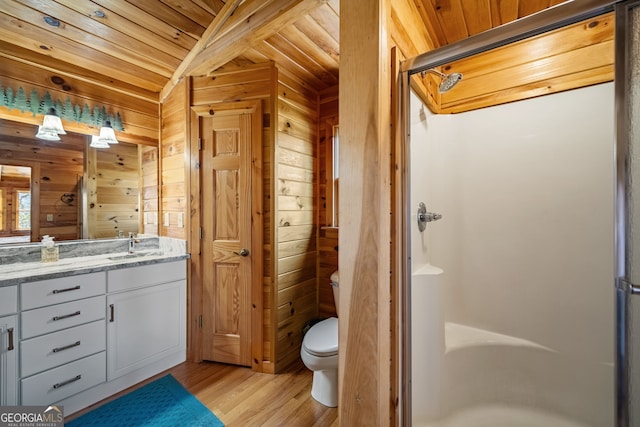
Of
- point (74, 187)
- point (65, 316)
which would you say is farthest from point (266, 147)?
point (65, 316)

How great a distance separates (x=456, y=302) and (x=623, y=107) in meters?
1.40

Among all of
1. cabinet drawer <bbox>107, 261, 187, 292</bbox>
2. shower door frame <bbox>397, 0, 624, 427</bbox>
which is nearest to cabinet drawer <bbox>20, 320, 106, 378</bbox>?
cabinet drawer <bbox>107, 261, 187, 292</bbox>

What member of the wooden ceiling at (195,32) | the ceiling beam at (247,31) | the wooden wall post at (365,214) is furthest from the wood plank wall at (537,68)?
the ceiling beam at (247,31)

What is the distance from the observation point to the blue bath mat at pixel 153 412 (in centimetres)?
145

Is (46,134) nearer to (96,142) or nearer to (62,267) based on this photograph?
(96,142)

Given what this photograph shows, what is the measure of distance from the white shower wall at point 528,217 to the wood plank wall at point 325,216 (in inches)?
37.7

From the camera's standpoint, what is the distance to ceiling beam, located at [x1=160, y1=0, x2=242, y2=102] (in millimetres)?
1561

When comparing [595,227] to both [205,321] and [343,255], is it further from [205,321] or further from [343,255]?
[205,321]

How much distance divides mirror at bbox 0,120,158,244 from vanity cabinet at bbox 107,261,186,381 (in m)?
0.64

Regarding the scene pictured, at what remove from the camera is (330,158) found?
7.79 ft

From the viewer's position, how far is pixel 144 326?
1.84 m

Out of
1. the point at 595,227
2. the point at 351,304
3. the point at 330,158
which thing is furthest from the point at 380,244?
the point at 330,158

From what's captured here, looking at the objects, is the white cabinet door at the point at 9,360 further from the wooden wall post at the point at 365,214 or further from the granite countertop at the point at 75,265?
the wooden wall post at the point at 365,214

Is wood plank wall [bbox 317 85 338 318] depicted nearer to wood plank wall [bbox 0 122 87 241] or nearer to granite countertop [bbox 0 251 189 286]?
granite countertop [bbox 0 251 189 286]
